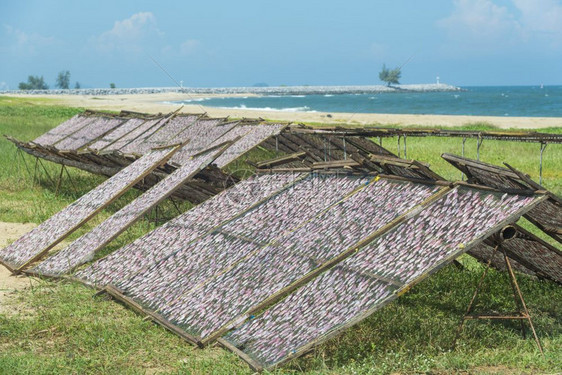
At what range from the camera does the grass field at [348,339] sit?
20.1ft

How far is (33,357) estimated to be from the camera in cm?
655

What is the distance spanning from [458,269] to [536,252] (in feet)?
5.70

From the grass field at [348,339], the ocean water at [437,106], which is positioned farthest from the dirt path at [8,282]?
the ocean water at [437,106]

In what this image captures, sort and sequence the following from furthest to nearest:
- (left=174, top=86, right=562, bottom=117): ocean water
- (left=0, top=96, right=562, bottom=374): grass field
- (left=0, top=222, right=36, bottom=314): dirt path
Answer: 1. (left=174, top=86, right=562, bottom=117): ocean water
2. (left=0, top=222, right=36, bottom=314): dirt path
3. (left=0, top=96, right=562, bottom=374): grass field

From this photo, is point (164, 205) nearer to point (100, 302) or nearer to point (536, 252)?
point (100, 302)

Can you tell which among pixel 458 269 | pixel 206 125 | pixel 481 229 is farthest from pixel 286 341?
pixel 206 125

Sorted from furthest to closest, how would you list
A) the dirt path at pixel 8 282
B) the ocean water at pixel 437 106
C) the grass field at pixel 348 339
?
the ocean water at pixel 437 106, the dirt path at pixel 8 282, the grass field at pixel 348 339

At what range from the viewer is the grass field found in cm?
614

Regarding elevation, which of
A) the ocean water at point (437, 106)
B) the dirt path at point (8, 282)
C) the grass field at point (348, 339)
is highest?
the grass field at point (348, 339)

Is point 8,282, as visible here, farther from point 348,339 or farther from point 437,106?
point 437,106

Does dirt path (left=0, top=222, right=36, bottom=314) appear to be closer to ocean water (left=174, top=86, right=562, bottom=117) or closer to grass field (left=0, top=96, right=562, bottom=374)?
grass field (left=0, top=96, right=562, bottom=374)

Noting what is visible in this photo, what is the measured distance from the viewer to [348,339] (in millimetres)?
6770

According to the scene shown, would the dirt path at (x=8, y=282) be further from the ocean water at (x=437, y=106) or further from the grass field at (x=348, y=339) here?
the ocean water at (x=437, y=106)

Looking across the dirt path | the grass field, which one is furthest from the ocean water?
the grass field
